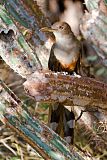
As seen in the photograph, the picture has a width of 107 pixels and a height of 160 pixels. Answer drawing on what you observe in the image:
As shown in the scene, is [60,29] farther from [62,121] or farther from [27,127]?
[27,127]

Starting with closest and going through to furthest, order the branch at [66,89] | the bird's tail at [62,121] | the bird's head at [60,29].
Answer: the branch at [66,89]
the bird's tail at [62,121]
the bird's head at [60,29]

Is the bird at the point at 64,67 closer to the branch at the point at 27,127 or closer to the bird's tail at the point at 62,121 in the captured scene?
the bird's tail at the point at 62,121

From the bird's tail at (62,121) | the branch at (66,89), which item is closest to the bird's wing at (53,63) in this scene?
the bird's tail at (62,121)

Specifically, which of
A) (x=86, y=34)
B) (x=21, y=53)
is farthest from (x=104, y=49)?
(x=21, y=53)

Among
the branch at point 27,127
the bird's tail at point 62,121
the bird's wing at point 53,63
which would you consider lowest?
the bird's tail at point 62,121

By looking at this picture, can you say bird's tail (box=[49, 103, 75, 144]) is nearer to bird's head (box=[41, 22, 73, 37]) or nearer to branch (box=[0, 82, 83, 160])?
bird's head (box=[41, 22, 73, 37])

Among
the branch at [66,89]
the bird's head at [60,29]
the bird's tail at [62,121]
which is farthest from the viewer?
the bird's head at [60,29]

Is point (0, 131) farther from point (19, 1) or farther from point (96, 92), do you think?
point (96, 92)
